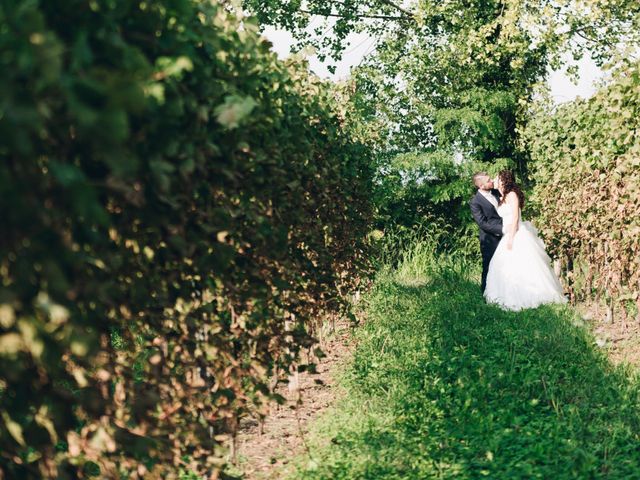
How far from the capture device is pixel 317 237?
6172 millimetres

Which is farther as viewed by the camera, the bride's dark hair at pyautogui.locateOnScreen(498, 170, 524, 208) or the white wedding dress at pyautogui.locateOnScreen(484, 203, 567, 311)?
the bride's dark hair at pyautogui.locateOnScreen(498, 170, 524, 208)

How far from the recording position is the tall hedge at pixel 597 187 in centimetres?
737

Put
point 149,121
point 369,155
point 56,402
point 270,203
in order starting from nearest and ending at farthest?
point 56,402 → point 149,121 → point 270,203 → point 369,155

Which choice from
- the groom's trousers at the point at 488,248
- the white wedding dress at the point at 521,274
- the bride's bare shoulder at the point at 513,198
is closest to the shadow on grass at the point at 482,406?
the white wedding dress at the point at 521,274

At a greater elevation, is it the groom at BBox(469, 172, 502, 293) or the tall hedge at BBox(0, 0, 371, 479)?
the groom at BBox(469, 172, 502, 293)

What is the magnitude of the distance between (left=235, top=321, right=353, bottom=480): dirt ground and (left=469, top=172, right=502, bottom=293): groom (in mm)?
4182

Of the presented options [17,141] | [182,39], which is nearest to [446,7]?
[182,39]

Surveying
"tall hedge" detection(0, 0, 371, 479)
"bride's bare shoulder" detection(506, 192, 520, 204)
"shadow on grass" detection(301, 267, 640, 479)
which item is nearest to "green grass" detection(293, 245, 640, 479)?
"shadow on grass" detection(301, 267, 640, 479)

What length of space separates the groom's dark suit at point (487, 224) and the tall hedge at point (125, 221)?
7259 millimetres

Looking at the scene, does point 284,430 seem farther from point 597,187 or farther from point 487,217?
point 487,217

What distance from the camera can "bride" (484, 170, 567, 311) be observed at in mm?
10867

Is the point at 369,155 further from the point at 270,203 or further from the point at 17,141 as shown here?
the point at 17,141

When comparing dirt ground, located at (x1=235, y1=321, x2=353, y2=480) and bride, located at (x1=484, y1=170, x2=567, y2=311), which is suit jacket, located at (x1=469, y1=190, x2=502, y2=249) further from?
dirt ground, located at (x1=235, y1=321, x2=353, y2=480)

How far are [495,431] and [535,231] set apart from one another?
6.52 metres
